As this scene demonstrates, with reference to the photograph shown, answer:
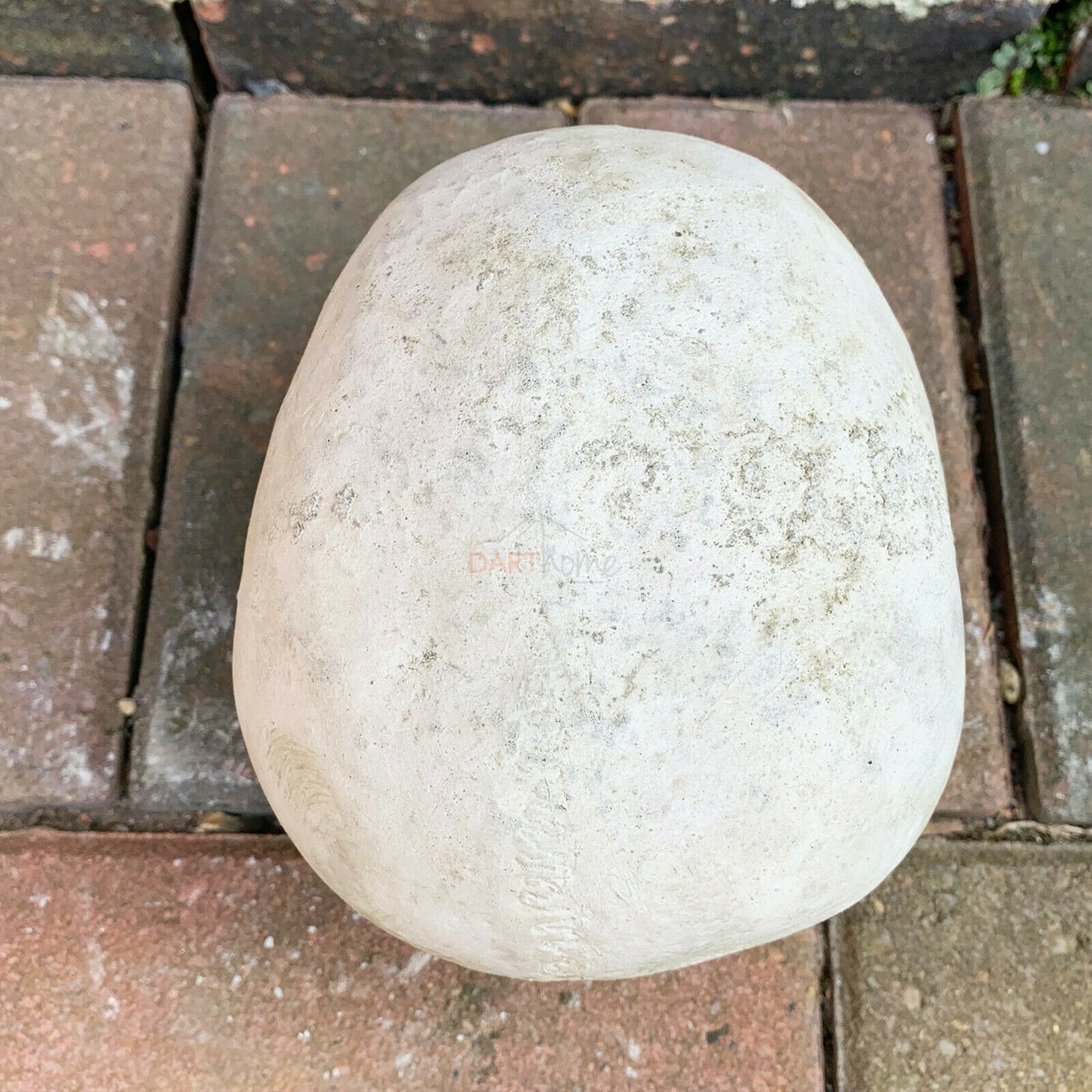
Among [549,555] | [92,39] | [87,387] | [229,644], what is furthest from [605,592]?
[92,39]

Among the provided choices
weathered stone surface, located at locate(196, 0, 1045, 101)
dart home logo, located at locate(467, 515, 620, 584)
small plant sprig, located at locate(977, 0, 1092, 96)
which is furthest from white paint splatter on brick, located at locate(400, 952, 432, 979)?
small plant sprig, located at locate(977, 0, 1092, 96)

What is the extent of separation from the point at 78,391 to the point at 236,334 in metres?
0.24

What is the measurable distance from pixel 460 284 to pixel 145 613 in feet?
2.41

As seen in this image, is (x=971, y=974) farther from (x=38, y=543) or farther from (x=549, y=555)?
(x=38, y=543)

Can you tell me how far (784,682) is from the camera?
75cm

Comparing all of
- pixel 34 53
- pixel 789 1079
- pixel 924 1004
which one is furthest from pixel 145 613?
pixel 924 1004

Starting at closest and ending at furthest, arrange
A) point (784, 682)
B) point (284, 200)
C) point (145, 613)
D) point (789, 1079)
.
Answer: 1. point (784, 682)
2. point (789, 1079)
3. point (145, 613)
4. point (284, 200)

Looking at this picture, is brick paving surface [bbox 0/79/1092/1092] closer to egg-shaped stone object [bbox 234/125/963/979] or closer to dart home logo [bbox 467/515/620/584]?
egg-shaped stone object [bbox 234/125/963/979]

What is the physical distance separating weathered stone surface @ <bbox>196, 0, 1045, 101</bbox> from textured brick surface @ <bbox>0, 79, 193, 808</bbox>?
20 centimetres

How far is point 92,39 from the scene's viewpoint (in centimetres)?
138

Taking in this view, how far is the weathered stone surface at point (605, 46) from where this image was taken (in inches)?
51.9

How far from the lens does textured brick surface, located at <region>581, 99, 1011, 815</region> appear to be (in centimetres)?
131

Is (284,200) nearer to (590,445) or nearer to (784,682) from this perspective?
(590,445)

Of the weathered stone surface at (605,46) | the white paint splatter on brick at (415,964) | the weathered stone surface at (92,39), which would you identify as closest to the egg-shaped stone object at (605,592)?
the white paint splatter on brick at (415,964)
